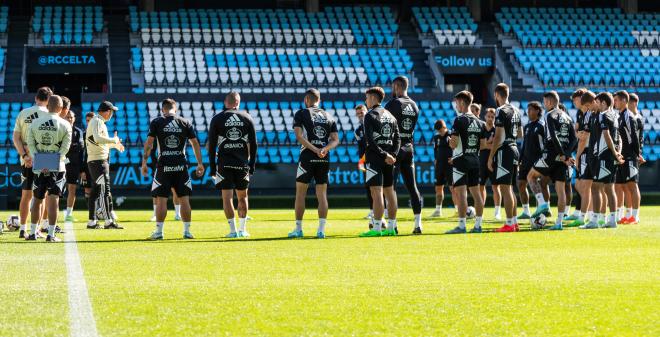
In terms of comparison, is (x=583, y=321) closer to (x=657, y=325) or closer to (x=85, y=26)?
(x=657, y=325)

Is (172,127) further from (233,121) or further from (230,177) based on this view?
(230,177)

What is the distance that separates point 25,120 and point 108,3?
102 ft

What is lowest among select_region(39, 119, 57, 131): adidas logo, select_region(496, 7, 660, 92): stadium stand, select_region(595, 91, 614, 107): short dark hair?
select_region(39, 119, 57, 131): adidas logo

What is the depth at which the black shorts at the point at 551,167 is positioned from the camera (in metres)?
17.5

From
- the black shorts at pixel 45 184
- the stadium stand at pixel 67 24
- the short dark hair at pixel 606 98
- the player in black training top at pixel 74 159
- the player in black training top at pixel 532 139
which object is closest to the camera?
the black shorts at pixel 45 184

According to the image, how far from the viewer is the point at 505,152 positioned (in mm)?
16188

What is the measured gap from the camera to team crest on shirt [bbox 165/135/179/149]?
1459 cm

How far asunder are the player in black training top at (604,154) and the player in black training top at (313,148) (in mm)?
4376

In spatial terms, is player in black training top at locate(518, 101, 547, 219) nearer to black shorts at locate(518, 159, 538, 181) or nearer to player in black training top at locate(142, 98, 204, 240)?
black shorts at locate(518, 159, 538, 181)

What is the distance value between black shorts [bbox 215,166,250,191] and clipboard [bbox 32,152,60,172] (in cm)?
216

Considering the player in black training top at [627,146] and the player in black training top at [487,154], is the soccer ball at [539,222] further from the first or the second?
the player in black training top at [487,154]

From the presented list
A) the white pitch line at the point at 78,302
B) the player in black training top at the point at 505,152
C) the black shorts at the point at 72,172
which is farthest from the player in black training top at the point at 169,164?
the black shorts at the point at 72,172

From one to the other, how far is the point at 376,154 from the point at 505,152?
2.40 meters

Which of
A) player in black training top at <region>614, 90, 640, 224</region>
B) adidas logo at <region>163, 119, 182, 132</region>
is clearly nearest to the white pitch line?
adidas logo at <region>163, 119, 182, 132</region>
